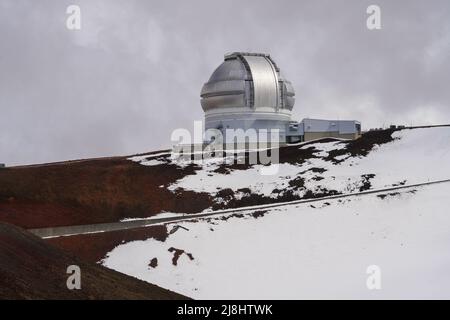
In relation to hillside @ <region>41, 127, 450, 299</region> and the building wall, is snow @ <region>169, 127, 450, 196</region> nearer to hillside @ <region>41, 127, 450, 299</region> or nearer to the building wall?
hillside @ <region>41, 127, 450, 299</region>

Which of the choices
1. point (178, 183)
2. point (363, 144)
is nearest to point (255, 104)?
point (363, 144)

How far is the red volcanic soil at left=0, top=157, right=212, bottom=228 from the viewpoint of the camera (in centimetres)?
3516

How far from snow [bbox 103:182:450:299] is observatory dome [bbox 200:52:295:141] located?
2575cm

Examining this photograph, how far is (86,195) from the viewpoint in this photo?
3919 cm

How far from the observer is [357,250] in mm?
28781

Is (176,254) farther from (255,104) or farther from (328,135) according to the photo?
(328,135)

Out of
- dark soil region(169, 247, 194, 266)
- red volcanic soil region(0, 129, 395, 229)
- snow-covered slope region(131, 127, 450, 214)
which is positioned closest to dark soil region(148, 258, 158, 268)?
dark soil region(169, 247, 194, 266)

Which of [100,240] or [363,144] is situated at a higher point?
[363,144]

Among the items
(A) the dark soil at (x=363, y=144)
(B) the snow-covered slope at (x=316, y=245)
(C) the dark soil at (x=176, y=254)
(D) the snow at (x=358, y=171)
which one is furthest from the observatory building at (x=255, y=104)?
(C) the dark soil at (x=176, y=254)

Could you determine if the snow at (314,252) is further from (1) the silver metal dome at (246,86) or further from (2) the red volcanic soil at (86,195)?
(1) the silver metal dome at (246,86)

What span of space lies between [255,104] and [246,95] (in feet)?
4.30

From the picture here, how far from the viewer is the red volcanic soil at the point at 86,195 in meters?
35.2

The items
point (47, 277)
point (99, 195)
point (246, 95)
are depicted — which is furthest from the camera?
point (246, 95)
